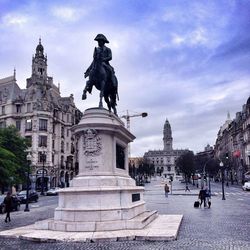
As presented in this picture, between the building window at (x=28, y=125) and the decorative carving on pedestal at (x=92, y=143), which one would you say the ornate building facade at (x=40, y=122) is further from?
the decorative carving on pedestal at (x=92, y=143)

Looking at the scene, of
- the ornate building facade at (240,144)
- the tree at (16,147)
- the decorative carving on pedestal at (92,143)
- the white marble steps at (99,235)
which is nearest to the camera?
the white marble steps at (99,235)

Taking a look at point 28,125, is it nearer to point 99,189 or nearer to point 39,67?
point 39,67

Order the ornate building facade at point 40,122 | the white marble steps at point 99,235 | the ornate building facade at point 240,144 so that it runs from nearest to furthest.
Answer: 1. the white marble steps at point 99,235
2. the ornate building facade at point 40,122
3. the ornate building facade at point 240,144

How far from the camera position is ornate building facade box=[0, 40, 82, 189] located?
7475cm

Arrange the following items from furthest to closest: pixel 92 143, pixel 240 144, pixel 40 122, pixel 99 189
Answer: pixel 240 144, pixel 40 122, pixel 92 143, pixel 99 189

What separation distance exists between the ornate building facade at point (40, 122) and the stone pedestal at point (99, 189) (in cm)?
5496

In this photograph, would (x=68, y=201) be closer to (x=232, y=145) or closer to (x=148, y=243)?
(x=148, y=243)

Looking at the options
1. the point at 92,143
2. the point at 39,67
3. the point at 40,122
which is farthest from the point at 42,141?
the point at 92,143

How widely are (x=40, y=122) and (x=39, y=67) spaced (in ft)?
50.4

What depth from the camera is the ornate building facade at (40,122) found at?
245 ft

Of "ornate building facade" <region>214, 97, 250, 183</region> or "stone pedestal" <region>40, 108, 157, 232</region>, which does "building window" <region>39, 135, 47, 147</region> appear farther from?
"stone pedestal" <region>40, 108, 157, 232</region>

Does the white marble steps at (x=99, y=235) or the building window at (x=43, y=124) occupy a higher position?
the building window at (x=43, y=124)

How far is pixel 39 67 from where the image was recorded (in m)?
84.9

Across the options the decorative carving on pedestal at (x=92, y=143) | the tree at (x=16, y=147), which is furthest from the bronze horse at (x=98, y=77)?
the tree at (x=16, y=147)
